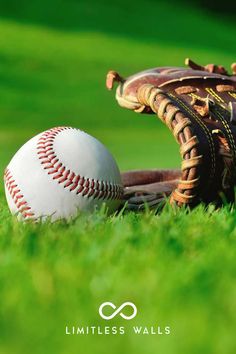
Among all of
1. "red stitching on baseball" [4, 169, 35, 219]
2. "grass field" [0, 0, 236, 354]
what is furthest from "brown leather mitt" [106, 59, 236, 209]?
"red stitching on baseball" [4, 169, 35, 219]

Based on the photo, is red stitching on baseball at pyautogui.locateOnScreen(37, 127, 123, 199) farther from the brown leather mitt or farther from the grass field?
the brown leather mitt

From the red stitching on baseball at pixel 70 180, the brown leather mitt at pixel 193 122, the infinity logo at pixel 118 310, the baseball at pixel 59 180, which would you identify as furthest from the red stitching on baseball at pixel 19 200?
the infinity logo at pixel 118 310

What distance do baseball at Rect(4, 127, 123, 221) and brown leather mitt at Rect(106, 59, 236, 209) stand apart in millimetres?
313

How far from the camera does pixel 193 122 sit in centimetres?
324

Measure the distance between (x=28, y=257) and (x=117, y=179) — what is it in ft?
3.66

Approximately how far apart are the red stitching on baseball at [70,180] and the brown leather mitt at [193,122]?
12.2 inches

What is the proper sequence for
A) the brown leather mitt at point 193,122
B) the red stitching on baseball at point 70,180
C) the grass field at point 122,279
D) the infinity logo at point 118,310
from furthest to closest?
the brown leather mitt at point 193,122 → the red stitching on baseball at point 70,180 → the infinity logo at point 118,310 → the grass field at point 122,279

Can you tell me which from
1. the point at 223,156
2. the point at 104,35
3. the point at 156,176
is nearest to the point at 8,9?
the point at 104,35

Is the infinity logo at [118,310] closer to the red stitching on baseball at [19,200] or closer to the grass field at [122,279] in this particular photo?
the grass field at [122,279]

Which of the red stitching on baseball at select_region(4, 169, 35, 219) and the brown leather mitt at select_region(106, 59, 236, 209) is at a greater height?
the brown leather mitt at select_region(106, 59, 236, 209)

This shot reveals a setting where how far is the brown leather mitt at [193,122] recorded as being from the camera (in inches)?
124

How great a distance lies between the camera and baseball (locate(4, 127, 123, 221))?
2953 millimetres

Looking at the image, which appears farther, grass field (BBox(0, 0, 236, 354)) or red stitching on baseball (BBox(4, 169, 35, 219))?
red stitching on baseball (BBox(4, 169, 35, 219))

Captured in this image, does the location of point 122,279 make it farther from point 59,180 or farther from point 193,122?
point 193,122
